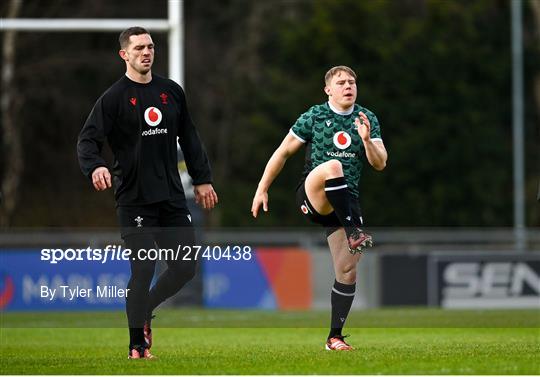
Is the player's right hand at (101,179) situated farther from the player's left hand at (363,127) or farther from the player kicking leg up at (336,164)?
the player's left hand at (363,127)

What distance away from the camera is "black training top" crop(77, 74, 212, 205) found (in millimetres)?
9164

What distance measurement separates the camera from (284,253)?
73.3 ft

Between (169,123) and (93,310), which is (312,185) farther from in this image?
(93,310)

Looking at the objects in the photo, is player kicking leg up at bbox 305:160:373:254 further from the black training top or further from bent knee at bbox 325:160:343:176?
the black training top

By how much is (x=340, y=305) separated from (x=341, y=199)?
0.79m

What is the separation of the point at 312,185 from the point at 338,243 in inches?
17.8

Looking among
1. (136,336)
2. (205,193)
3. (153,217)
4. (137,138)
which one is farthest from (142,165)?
(136,336)

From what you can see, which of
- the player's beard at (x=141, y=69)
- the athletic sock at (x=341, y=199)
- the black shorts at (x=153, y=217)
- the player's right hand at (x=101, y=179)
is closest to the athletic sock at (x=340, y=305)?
the athletic sock at (x=341, y=199)

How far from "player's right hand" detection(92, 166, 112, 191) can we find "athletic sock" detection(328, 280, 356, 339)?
1.93 m

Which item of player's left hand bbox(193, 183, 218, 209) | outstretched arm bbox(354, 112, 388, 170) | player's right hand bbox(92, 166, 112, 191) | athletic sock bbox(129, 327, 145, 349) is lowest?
athletic sock bbox(129, 327, 145, 349)

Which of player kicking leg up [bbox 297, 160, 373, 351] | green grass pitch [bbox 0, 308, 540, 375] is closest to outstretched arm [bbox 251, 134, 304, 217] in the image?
player kicking leg up [bbox 297, 160, 373, 351]

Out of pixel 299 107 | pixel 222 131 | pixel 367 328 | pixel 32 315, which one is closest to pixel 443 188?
pixel 299 107

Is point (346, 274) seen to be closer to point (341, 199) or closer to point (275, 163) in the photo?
point (341, 199)

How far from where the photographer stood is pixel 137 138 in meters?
9.20
